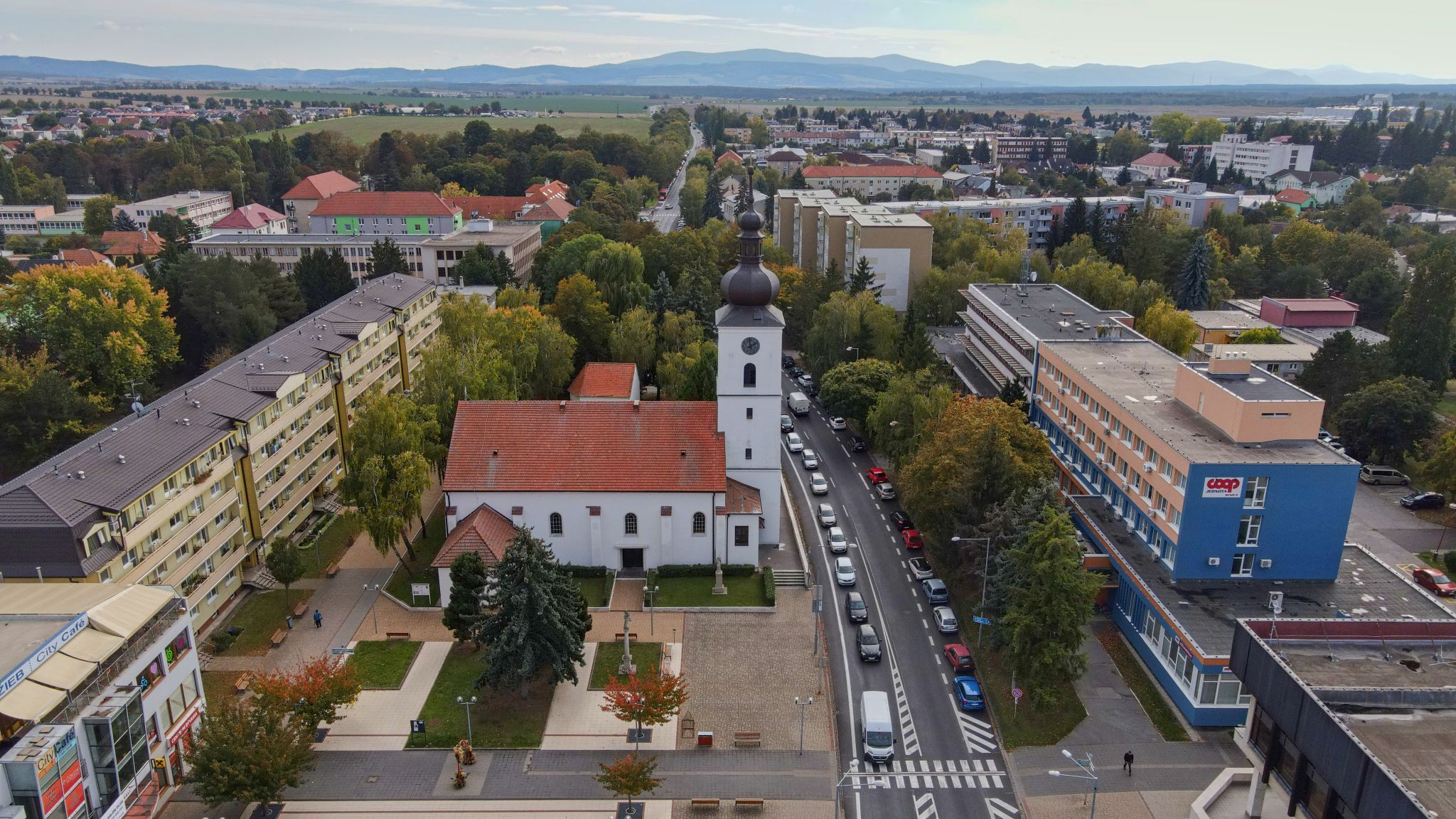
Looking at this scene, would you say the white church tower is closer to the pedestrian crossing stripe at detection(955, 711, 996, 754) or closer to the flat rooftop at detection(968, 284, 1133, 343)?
the pedestrian crossing stripe at detection(955, 711, 996, 754)

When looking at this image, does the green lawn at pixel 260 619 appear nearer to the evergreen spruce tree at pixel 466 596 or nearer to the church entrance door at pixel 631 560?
the evergreen spruce tree at pixel 466 596

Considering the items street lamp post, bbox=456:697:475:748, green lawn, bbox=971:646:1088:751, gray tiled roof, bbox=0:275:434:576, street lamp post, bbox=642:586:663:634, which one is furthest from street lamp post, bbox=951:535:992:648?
gray tiled roof, bbox=0:275:434:576

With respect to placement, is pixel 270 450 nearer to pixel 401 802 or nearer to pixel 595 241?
pixel 401 802

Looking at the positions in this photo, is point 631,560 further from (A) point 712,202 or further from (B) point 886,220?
(A) point 712,202

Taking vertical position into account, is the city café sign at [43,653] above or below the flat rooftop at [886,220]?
below

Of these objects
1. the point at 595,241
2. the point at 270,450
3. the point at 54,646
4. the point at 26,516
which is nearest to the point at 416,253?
the point at 595,241

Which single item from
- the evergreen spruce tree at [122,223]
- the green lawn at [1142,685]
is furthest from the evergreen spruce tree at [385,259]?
the green lawn at [1142,685]
